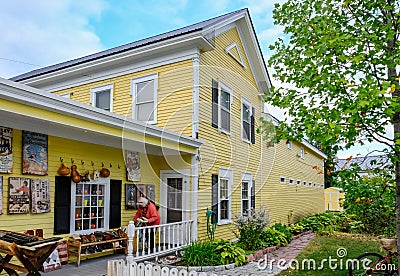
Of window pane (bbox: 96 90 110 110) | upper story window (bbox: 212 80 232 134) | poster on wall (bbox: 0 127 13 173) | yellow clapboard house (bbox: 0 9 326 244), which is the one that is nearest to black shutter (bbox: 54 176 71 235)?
yellow clapboard house (bbox: 0 9 326 244)

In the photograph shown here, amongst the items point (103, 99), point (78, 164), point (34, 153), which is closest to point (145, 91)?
point (103, 99)

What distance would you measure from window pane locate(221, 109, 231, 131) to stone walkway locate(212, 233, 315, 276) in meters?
4.24

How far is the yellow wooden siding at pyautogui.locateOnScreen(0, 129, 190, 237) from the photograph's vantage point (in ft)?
21.4

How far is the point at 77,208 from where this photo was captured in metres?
7.81

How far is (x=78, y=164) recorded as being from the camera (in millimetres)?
7832

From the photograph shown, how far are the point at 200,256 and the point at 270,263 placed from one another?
1878mm

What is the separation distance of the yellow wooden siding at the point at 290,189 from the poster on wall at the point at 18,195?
35.1 feet

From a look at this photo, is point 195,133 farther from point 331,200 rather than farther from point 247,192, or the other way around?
point 331,200

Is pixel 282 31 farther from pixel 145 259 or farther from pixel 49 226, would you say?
pixel 49 226

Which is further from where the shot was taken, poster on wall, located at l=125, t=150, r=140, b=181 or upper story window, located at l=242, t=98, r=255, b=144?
upper story window, located at l=242, t=98, r=255, b=144

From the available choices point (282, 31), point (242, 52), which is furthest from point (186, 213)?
point (242, 52)

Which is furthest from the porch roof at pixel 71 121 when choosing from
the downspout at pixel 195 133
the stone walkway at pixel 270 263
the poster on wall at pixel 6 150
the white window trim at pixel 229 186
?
the stone walkway at pixel 270 263

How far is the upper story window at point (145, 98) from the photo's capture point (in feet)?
34.3

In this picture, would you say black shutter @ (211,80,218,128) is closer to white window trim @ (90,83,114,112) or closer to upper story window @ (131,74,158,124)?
upper story window @ (131,74,158,124)
